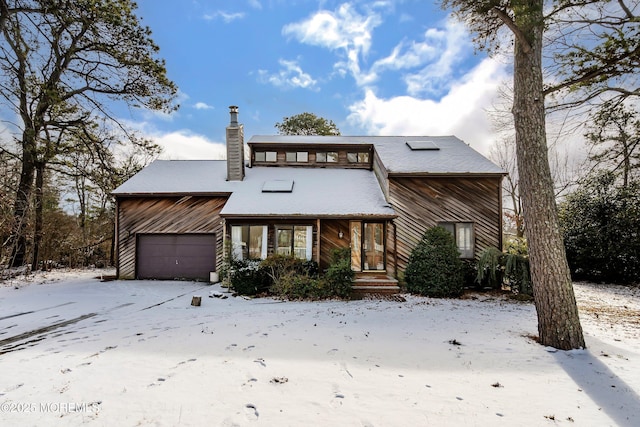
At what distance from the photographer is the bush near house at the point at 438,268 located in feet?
28.9

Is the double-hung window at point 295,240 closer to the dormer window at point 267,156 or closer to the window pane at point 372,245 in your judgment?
the window pane at point 372,245

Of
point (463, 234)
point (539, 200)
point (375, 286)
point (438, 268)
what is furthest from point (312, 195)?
point (539, 200)

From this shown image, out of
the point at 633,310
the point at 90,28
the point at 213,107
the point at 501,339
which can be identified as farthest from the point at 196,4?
the point at 633,310

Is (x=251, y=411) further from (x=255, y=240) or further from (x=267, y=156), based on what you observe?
(x=267, y=156)

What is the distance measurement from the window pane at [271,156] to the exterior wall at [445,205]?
5912mm

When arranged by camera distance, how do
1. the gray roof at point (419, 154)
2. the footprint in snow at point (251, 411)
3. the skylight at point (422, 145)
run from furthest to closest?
the skylight at point (422, 145) → the gray roof at point (419, 154) → the footprint in snow at point (251, 411)

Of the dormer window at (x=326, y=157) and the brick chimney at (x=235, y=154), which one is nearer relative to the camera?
the brick chimney at (x=235, y=154)

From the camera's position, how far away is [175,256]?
11.8 meters

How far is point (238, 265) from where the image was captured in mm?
9695

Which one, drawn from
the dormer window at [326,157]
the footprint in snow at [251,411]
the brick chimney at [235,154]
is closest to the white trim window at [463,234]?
the dormer window at [326,157]

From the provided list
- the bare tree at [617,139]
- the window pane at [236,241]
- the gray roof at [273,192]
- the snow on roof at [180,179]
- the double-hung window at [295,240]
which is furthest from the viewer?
the snow on roof at [180,179]

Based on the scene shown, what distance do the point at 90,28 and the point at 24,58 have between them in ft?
9.10

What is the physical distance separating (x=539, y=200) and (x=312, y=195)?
7594 millimetres

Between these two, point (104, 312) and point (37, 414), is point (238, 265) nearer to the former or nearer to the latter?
point (104, 312)
